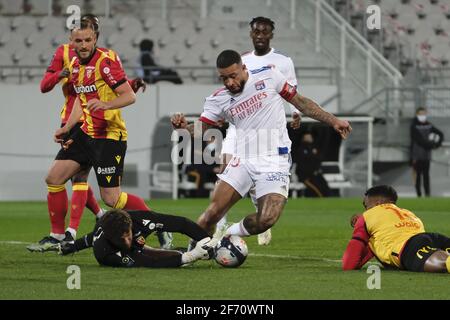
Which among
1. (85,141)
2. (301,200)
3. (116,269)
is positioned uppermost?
(85,141)

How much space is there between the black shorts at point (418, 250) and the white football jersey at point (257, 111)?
1.71 meters

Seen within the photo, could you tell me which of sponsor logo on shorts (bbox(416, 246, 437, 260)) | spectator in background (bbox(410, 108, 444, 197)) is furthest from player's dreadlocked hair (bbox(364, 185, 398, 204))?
spectator in background (bbox(410, 108, 444, 197))

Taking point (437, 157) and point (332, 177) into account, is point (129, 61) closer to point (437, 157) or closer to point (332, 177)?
point (332, 177)

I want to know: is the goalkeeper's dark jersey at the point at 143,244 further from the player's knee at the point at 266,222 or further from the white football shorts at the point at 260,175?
the white football shorts at the point at 260,175

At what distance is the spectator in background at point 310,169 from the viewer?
84.3ft

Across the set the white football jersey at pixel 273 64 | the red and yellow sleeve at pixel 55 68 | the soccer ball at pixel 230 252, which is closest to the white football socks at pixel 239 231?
the soccer ball at pixel 230 252

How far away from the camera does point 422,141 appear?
26109 mm

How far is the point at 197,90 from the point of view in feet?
87.8

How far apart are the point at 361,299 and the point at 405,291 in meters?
0.57

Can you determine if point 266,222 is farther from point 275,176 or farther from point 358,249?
point 358,249

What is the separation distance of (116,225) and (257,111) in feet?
5.80

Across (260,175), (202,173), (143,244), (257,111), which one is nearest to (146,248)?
(143,244)

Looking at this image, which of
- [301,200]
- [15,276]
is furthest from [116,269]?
[301,200]
